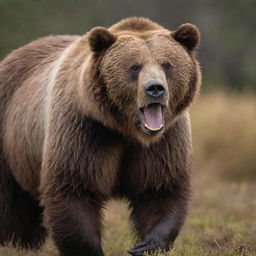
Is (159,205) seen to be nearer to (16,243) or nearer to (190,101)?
(190,101)

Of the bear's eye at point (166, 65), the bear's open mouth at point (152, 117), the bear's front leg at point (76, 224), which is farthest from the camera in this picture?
the bear's front leg at point (76, 224)

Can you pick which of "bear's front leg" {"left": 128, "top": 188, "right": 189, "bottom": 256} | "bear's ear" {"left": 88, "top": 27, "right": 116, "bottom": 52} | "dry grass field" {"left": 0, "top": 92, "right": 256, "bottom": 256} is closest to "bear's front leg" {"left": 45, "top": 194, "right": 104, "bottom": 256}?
"bear's front leg" {"left": 128, "top": 188, "right": 189, "bottom": 256}

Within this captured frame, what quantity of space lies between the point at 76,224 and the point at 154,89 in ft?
4.18

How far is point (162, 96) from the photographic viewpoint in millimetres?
6293

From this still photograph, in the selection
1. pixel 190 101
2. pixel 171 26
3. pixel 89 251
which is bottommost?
pixel 171 26

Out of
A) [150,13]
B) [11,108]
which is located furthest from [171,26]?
[11,108]

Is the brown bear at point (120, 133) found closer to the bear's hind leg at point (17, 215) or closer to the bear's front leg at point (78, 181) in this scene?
the bear's front leg at point (78, 181)

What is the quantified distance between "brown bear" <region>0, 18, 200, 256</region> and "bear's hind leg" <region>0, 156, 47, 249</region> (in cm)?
86

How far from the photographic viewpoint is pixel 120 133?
22.1ft

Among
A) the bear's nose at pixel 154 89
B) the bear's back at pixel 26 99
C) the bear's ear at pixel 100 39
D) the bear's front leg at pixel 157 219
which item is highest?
the bear's ear at pixel 100 39

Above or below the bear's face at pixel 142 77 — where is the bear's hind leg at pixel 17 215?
below

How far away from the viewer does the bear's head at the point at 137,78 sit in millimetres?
6453

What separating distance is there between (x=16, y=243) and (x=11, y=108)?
1.28 m

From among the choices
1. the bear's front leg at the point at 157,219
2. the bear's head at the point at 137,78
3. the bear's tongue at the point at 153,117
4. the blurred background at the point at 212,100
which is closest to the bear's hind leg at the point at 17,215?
the blurred background at the point at 212,100
